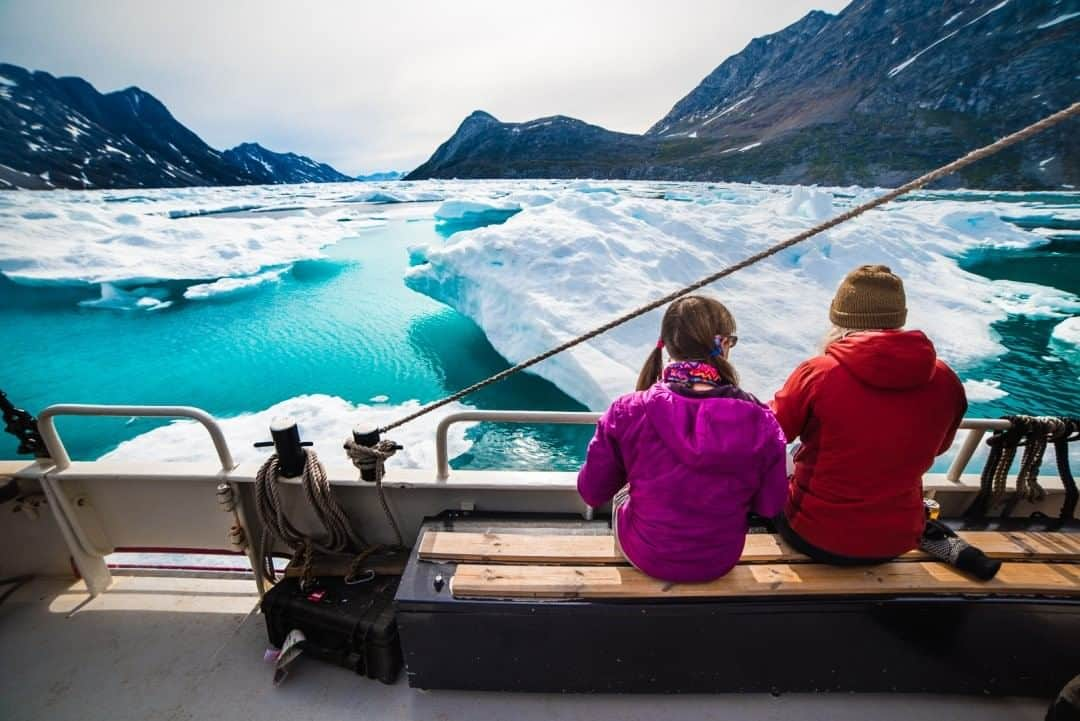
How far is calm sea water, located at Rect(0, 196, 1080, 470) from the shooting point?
709cm

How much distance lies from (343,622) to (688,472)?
4.52 ft

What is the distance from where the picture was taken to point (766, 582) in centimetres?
138

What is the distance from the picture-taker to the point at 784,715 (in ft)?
5.16

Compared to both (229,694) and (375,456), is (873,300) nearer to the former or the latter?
(375,456)

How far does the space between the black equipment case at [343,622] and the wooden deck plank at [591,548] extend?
37 cm

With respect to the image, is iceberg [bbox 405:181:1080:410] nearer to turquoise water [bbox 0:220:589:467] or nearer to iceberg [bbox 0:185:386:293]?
turquoise water [bbox 0:220:589:467]

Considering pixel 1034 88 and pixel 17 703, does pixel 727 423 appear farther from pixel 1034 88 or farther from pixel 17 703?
pixel 1034 88

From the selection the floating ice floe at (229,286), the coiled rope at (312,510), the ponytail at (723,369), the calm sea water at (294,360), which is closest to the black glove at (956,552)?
the ponytail at (723,369)

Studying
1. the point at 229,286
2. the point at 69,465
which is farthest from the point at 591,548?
the point at 229,286

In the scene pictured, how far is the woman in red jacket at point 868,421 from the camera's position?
1222mm

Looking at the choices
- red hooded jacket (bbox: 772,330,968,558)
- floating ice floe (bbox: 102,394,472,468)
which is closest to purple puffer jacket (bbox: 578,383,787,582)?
red hooded jacket (bbox: 772,330,968,558)

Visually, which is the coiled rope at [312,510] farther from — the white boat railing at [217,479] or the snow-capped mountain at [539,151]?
the snow-capped mountain at [539,151]

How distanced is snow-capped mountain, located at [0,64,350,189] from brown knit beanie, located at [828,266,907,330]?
81.9 meters

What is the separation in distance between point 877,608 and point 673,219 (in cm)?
966
